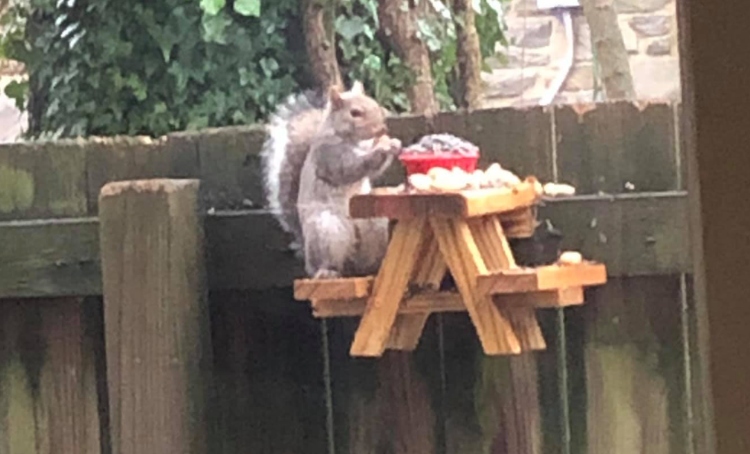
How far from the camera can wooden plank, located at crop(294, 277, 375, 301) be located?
1.28m

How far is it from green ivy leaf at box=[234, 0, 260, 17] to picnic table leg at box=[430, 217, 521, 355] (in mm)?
537

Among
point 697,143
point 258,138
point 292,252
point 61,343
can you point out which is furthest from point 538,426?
point 697,143

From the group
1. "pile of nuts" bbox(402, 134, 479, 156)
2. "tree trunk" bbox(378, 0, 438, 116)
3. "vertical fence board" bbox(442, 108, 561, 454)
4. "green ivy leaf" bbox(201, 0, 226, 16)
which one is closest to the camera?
"pile of nuts" bbox(402, 134, 479, 156)

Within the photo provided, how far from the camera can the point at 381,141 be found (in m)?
1.35

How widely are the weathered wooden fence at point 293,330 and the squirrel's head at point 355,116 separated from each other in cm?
8

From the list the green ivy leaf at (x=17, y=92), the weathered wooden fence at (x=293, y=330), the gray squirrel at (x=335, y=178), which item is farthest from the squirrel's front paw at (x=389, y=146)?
the green ivy leaf at (x=17, y=92)

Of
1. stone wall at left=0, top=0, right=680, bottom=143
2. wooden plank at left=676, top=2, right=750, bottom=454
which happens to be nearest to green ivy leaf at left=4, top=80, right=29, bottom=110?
stone wall at left=0, top=0, right=680, bottom=143

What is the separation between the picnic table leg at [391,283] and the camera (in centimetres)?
127

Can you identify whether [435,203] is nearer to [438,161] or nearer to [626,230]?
[438,161]

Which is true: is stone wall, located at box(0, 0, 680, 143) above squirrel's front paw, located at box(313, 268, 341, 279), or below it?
above

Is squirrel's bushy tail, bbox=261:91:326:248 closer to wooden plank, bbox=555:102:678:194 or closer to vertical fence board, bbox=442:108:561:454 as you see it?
vertical fence board, bbox=442:108:561:454

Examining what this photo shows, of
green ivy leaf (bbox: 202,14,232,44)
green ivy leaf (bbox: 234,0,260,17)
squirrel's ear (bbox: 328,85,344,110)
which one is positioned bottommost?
squirrel's ear (bbox: 328,85,344,110)

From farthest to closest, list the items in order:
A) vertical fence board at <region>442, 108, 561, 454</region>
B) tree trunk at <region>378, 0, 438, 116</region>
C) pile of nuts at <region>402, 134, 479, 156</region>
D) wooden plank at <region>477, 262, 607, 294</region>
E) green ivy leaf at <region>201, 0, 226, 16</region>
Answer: tree trunk at <region>378, 0, 438, 116</region>, green ivy leaf at <region>201, 0, 226, 16</region>, vertical fence board at <region>442, 108, 561, 454</region>, pile of nuts at <region>402, 134, 479, 156</region>, wooden plank at <region>477, 262, 607, 294</region>

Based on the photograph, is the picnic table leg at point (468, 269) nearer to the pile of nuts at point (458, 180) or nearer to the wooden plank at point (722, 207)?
the pile of nuts at point (458, 180)
